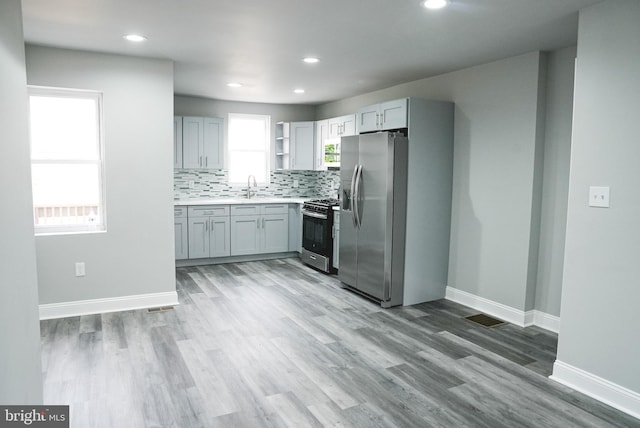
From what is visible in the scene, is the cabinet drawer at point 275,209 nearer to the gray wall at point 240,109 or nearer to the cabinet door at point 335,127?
the gray wall at point 240,109

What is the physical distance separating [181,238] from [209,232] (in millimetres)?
404

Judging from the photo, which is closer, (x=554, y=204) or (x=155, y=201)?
(x=554, y=204)

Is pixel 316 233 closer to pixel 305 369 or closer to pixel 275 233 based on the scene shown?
pixel 275 233

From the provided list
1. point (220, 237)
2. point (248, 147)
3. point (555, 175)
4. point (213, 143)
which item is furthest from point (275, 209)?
point (555, 175)

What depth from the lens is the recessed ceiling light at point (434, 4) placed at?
8.98 ft

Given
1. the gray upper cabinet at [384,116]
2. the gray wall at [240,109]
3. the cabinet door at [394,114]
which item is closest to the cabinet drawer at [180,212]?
the gray wall at [240,109]

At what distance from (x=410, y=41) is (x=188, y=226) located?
13.2 feet

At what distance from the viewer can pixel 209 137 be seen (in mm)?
6625

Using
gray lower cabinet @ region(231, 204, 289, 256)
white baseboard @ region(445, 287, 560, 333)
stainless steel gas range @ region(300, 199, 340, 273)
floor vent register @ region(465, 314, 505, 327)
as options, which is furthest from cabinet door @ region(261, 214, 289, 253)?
floor vent register @ region(465, 314, 505, 327)

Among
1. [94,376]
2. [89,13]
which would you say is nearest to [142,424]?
[94,376]

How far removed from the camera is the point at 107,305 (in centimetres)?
435

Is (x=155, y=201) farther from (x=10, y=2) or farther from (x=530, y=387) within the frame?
(x=530, y=387)

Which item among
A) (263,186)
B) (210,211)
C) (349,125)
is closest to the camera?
(349,125)

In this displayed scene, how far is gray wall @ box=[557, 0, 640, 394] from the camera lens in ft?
8.67
